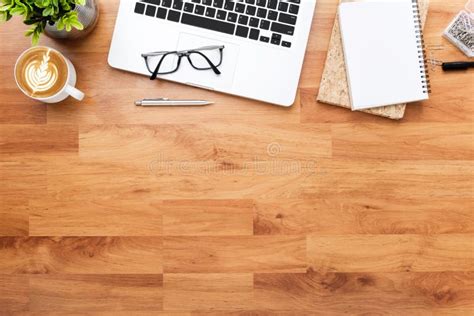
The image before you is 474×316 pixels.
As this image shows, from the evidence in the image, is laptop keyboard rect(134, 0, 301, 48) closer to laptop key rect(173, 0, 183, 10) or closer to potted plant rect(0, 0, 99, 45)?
laptop key rect(173, 0, 183, 10)

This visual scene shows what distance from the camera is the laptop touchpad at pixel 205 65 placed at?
3.42 feet

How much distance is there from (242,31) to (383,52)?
28cm

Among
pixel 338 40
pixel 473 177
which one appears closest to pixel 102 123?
pixel 338 40

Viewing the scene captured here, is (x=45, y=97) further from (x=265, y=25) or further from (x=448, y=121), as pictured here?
(x=448, y=121)

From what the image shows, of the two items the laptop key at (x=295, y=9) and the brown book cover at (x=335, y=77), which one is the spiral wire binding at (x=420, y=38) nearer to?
the brown book cover at (x=335, y=77)

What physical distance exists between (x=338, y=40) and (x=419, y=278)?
508 mm

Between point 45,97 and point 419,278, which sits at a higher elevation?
point 45,97

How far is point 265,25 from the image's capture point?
40.8 inches

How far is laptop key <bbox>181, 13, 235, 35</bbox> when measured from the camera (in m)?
1.04

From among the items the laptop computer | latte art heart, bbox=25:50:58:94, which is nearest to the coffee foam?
latte art heart, bbox=25:50:58:94

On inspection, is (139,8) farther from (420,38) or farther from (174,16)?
(420,38)

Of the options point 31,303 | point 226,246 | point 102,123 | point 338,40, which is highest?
point 338,40

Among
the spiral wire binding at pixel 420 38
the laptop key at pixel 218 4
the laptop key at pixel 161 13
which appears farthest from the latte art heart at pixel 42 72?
the spiral wire binding at pixel 420 38

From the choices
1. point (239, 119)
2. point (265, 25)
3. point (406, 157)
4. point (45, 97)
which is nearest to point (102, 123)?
point (45, 97)
